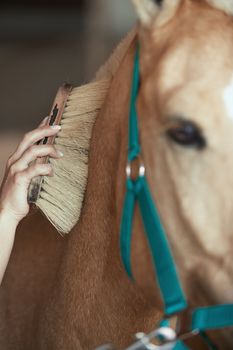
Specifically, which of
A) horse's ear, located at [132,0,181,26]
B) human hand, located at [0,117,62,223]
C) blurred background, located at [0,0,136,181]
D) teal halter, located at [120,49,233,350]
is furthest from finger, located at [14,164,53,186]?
blurred background, located at [0,0,136,181]

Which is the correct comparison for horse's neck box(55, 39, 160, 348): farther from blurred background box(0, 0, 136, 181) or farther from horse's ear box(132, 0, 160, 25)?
blurred background box(0, 0, 136, 181)

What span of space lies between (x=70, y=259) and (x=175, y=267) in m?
0.37

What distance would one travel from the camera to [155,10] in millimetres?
1353

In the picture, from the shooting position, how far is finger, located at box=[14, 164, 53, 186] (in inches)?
59.4

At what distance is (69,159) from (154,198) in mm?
310

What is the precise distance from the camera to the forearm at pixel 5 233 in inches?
61.9

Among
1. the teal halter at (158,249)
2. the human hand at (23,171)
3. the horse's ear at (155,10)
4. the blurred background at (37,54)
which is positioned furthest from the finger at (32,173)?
the blurred background at (37,54)

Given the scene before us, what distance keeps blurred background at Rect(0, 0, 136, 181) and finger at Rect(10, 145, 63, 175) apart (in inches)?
137

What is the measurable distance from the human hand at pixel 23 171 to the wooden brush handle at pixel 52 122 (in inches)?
0.4

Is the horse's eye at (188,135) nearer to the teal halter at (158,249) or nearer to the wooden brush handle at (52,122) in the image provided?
the teal halter at (158,249)

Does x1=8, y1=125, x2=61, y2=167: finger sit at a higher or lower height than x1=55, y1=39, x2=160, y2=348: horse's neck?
higher

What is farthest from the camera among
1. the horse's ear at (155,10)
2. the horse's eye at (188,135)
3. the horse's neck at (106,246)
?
the horse's neck at (106,246)

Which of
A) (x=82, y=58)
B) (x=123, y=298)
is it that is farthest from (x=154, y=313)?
(x=82, y=58)

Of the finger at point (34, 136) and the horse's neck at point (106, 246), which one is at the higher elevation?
the finger at point (34, 136)
